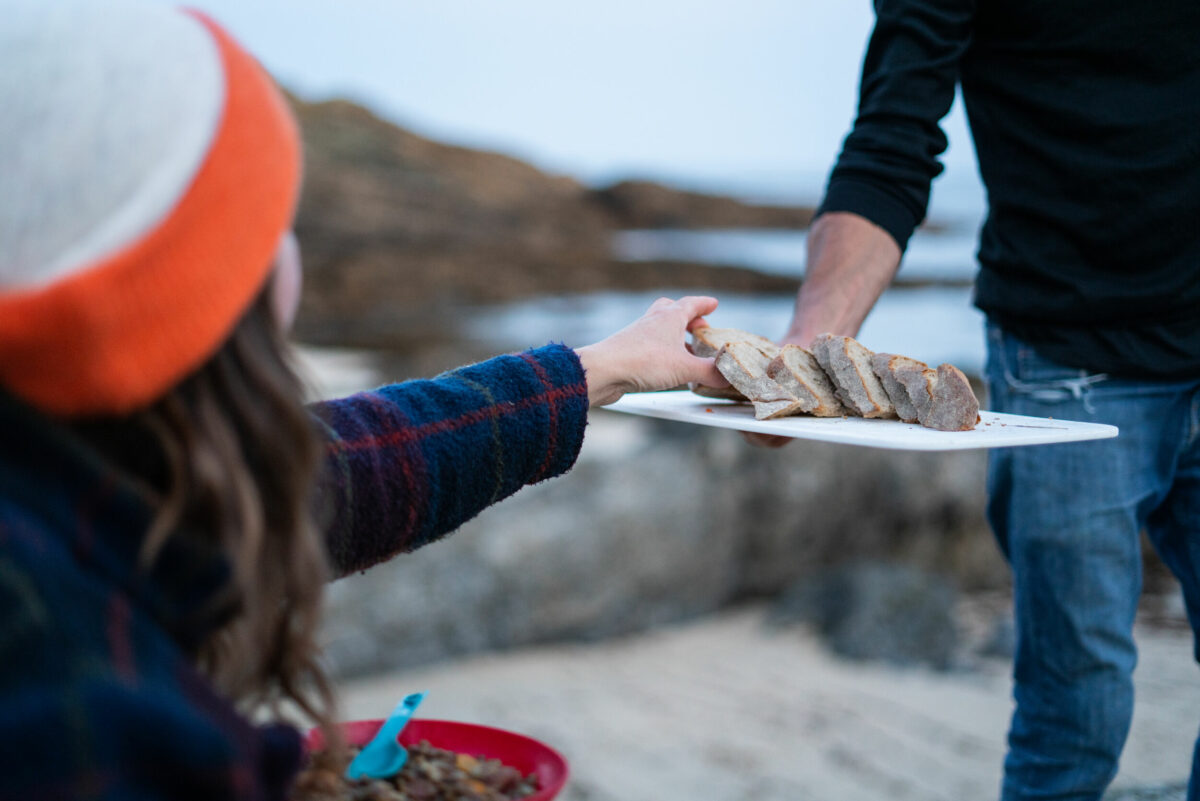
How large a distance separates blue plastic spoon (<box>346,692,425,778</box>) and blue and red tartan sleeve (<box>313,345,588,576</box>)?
21 cm

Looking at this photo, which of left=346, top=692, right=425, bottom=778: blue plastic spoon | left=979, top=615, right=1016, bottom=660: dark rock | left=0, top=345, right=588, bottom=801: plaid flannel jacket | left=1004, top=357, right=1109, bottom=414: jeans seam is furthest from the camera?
left=979, top=615, right=1016, bottom=660: dark rock

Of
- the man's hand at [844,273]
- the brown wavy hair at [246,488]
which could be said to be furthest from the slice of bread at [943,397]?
the brown wavy hair at [246,488]

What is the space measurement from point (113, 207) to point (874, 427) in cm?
118

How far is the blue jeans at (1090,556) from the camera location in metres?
1.78

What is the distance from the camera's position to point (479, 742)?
1.33 metres

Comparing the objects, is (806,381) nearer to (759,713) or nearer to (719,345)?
(719,345)

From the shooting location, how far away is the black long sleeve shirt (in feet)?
5.76

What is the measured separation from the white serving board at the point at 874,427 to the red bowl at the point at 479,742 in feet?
1.89

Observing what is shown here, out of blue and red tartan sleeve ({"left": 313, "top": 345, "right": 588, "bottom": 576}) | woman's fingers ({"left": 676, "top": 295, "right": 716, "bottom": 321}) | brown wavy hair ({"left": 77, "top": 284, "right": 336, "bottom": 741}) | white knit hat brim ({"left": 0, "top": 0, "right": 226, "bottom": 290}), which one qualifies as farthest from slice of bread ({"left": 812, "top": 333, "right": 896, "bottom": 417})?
white knit hat brim ({"left": 0, "top": 0, "right": 226, "bottom": 290})

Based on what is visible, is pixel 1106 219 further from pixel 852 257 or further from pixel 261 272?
pixel 261 272

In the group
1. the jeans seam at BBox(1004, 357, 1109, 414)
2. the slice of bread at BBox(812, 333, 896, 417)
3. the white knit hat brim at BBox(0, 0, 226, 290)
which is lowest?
the slice of bread at BBox(812, 333, 896, 417)

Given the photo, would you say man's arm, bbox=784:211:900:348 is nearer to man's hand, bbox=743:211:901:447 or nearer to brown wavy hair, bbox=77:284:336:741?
man's hand, bbox=743:211:901:447

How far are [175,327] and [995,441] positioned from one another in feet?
3.45

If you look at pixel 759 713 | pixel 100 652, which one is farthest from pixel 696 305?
pixel 759 713
